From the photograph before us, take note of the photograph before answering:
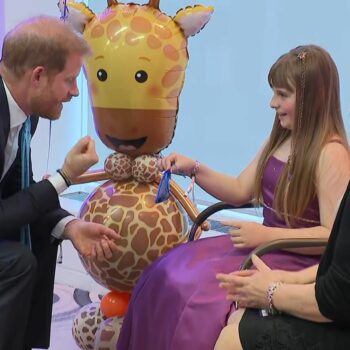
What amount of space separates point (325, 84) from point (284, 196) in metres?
0.34

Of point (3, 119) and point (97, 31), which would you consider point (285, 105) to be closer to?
point (97, 31)

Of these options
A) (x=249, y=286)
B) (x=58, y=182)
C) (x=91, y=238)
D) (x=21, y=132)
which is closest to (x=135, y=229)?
(x=91, y=238)

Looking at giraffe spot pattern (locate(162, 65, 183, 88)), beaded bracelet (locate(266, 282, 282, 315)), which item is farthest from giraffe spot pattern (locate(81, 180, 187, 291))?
beaded bracelet (locate(266, 282, 282, 315))

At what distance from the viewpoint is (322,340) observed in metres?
1.30

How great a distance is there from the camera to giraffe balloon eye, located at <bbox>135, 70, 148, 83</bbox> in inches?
80.1

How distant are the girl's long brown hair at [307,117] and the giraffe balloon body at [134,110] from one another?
40cm

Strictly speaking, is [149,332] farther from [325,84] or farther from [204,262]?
[325,84]

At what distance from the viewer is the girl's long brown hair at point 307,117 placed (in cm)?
179

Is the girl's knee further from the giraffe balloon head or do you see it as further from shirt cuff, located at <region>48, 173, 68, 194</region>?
the giraffe balloon head

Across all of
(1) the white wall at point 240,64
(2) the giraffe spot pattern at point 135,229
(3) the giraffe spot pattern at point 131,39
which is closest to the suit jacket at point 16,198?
(2) the giraffe spot pattern at point 135,229

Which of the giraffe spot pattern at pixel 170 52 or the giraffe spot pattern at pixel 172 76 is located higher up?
the giraffe spot pattern at pixel 170 52

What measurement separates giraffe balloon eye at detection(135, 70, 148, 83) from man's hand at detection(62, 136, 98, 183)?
30 centimetres

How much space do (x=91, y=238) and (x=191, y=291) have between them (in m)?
0.44

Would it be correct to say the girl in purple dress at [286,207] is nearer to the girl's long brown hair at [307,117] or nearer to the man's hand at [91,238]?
the girl's long brown hair at [307,117]
